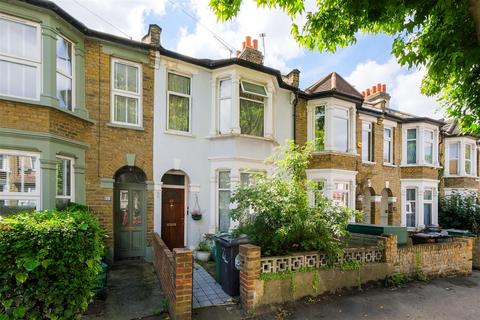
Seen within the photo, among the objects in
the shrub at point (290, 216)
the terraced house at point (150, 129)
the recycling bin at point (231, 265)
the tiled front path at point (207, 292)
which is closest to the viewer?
the tiled front path at point (207, 292)

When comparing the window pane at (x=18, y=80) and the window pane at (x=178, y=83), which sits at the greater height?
the window pane at (x=178, y=83)

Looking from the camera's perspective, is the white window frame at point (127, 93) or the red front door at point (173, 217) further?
the red front door at point (173, 217)

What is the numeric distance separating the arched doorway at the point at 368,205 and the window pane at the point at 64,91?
1250 cm

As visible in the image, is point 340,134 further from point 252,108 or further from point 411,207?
point 411,207

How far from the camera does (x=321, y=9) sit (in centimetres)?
433

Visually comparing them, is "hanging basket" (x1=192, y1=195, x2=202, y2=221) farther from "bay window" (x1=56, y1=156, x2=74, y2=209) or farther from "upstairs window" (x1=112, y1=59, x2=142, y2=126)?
"bay window" (x1=56, y1=156, x2=74, y2=209)

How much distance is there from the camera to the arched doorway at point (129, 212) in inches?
334

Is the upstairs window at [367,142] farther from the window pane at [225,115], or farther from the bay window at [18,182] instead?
the bay window at [18,182]

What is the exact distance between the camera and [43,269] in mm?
3391

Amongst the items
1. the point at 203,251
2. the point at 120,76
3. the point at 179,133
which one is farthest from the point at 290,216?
the point at 120,76

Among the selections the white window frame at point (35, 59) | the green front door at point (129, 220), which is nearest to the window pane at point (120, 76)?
the white window frame at point (35, 59)

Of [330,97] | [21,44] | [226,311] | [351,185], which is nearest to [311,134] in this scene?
[330,97]

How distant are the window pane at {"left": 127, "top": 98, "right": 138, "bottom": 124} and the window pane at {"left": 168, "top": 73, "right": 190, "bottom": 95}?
1237 mm

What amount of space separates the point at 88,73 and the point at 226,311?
7112mm
